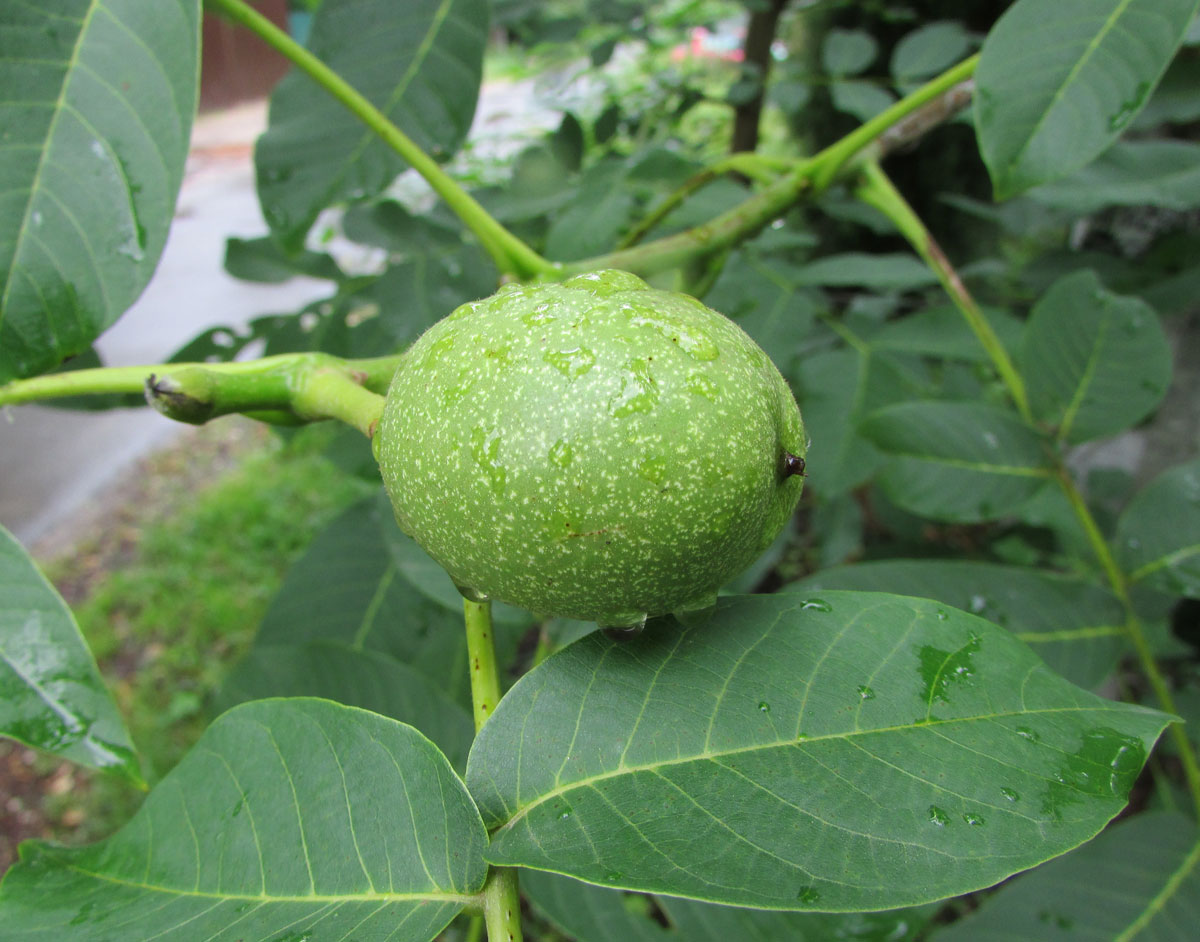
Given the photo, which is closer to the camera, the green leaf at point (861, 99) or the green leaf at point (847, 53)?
the green leaf at point (861, 99)

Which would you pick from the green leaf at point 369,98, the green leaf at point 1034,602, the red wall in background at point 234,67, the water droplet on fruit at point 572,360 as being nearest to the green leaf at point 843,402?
the green leaf at point 1034,602

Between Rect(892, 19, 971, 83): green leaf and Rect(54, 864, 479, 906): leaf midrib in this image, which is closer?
Rect(54, 864, 479, 906): leaf midrib

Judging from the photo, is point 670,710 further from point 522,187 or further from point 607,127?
point 607,127

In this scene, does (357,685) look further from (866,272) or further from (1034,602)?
(866,272)

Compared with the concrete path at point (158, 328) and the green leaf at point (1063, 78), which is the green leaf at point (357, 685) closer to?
the green leaf at point (1063, 78)

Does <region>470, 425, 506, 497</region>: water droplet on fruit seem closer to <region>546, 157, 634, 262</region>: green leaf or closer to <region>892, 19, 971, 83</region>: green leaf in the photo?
<region>546, 157, 634, 262</region>: green leaf

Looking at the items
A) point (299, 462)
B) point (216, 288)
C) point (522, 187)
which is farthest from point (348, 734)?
point (216, 288)

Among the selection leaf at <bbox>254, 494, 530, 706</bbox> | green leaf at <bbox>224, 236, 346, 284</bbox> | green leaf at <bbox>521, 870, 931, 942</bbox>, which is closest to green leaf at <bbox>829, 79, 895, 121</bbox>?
green leaf at <bbox>224, 236, 346, 284</bbox>
